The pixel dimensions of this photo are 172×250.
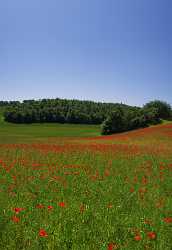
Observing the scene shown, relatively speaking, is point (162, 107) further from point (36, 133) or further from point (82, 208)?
point (82, 208)

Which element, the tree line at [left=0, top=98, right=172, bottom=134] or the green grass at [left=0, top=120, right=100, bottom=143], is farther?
the tree line at [left=0, top=98, right=172, bottom=134]

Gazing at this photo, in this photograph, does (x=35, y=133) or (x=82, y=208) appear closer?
(x=82, y=208)

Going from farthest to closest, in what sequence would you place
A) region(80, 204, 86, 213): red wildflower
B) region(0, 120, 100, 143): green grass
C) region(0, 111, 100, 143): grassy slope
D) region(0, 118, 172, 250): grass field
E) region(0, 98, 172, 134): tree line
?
1. region(0, 98, 172, 134): tree line
2. region(0, 111, 100, 143): grassy slope
3. region(0, 120, 100, 143): green grass
4. region(80, 204, 86, 213): red wildflower
5. region(0, 118, 172, 250): grass field

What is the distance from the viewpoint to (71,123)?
Answer: 400ft

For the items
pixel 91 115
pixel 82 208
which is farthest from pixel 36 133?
pixel 82 208

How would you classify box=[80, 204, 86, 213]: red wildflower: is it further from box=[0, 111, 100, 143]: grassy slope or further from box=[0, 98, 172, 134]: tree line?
box=[0, 98, 172, 134]: tree line

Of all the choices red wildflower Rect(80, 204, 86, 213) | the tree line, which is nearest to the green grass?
the tree line

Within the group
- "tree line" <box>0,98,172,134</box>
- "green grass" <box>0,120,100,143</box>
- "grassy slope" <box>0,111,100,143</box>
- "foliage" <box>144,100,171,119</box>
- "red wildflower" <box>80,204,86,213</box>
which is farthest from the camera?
"foliage" <box>144,100,171,119</box>

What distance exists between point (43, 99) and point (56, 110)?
3804cm

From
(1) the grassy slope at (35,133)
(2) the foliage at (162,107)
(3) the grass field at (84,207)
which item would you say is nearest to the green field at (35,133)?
(1) the grassy slope at (35,133)

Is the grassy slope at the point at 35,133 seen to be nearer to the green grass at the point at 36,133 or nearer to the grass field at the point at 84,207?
the green grass at the point at 36,133

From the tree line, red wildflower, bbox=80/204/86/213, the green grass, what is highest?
the tree line

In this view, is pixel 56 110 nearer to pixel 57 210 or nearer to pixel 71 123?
pixel 71 123

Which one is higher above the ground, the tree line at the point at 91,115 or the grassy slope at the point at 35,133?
the tree line at the point at 91,115
